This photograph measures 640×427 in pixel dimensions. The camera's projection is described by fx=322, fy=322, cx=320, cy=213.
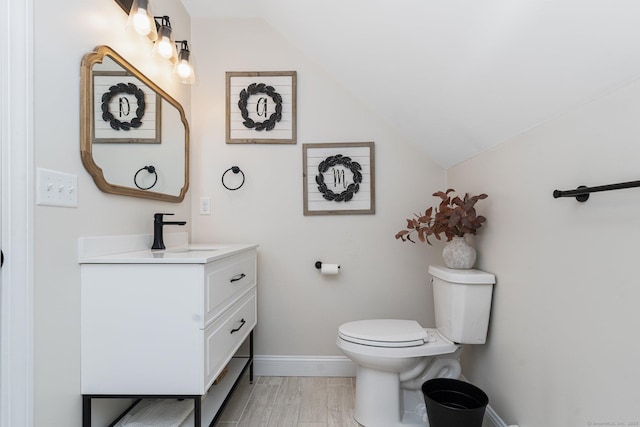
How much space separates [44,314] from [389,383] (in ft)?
4.75

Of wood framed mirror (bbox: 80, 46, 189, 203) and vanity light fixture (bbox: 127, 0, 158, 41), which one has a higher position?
vanity light fixture (bbox: 127, 0, 158, 41)

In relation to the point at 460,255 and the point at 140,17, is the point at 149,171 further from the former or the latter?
the point at 460,255

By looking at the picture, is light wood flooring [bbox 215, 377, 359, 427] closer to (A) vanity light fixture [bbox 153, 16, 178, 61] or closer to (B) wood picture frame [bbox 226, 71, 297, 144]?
(B) wood picture frame [bbox 226, 71, 297, 144]

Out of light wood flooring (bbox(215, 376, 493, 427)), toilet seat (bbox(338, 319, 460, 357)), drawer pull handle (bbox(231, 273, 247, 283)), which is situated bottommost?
light wood flooring (bbox(215, 376, 493, 427))

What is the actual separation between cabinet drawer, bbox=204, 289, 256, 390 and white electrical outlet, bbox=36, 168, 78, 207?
66cm

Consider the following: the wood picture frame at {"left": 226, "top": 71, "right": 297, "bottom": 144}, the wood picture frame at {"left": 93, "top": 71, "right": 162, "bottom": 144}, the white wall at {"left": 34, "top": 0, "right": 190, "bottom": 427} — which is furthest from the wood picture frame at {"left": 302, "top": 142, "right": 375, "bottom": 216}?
the white wall at {"left": 34, "top": 0, "right": 190, "bottom": 427}

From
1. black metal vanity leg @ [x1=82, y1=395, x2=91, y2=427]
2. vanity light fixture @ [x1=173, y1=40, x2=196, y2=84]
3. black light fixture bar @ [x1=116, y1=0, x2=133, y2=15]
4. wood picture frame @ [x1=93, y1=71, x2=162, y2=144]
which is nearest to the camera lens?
black metal vanity leg @ [x1=82, y1=395, x2=91, y2=427]

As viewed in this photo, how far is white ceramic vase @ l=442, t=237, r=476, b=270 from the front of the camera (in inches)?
65.3

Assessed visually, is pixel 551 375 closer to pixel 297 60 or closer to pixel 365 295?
pixel 365 295

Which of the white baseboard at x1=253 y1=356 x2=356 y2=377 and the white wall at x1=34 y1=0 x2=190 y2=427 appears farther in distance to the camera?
the white baseboard at x1=253 y1=356 x2=356 y2=377

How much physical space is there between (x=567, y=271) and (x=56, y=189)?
1.71 m

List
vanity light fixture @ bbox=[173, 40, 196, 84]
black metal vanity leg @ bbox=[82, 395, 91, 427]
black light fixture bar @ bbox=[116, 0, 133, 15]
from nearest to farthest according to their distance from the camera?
black metal vanity leg @ bbox=[82, 395, 91, 427], black light fixture bar @ bbox=[116, 0, 133, 15], vanity light fixture @ bbox=[173, 40, 196, 84]

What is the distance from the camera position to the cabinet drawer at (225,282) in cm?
123

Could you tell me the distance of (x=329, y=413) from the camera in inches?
67.6
